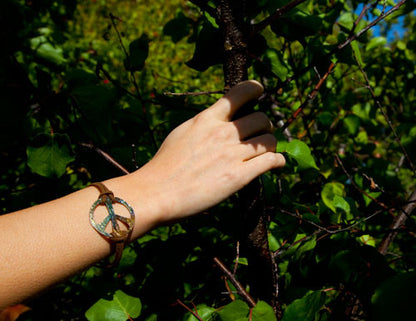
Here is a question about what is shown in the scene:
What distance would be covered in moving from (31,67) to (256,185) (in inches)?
69.6

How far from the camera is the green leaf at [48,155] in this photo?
105cm

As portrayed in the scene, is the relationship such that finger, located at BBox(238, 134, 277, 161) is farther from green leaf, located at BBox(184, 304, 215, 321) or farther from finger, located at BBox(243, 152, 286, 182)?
green leaf, located at BBox(184, 304, 215, 321)

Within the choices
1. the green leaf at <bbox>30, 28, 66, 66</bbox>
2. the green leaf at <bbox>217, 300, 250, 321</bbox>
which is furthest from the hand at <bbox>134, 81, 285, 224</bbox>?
the green leaf at <bbox>30, 28, 66, 66</bbox>

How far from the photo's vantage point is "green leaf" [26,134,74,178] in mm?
1047

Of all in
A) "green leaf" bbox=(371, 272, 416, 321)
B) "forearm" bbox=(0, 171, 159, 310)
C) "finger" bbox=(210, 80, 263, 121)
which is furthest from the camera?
"finger" bbox=(210, 80, 263, 121)

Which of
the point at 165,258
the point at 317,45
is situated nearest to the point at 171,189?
the point at 165,258

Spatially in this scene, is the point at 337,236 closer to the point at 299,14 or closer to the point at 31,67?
the point at 299,14

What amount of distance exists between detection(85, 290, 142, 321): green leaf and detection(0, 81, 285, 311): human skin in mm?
198

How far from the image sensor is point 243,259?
3.77 ft

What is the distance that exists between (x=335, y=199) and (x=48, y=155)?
1000 millimetres

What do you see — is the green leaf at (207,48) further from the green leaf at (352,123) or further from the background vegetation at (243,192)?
the green leaf at (352,123)

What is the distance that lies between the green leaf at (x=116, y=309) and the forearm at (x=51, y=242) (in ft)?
0.65

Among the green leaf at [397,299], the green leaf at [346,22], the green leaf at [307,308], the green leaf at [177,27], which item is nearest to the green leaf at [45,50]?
the green leaf at [177,27]

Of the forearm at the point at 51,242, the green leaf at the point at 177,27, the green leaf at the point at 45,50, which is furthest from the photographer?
the green leaf at the point at 45,50
